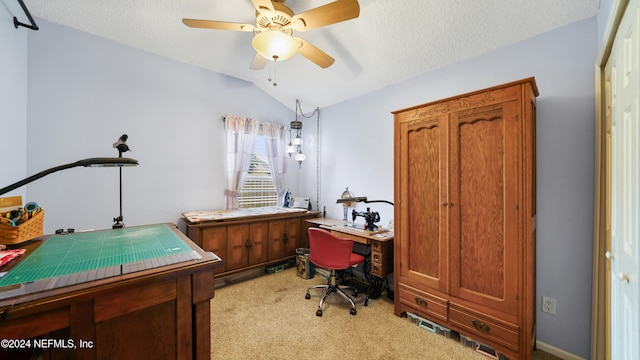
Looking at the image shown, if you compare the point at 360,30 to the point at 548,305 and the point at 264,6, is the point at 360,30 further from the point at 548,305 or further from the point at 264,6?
the point at 548,305

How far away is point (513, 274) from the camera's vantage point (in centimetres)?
171

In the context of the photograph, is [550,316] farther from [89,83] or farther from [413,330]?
[89,83]

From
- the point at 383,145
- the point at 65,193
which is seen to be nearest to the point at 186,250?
the point at 65,193

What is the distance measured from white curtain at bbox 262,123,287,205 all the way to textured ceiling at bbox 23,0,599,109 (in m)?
1.01

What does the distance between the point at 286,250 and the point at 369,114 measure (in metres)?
2.32

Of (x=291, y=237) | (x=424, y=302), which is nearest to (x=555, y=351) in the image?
(x=424, y=302)

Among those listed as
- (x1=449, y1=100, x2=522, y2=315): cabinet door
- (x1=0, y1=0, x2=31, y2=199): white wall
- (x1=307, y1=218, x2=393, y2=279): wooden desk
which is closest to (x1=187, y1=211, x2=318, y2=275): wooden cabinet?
(x1=307, y1=218, x2=393, y2=279): wooden desk

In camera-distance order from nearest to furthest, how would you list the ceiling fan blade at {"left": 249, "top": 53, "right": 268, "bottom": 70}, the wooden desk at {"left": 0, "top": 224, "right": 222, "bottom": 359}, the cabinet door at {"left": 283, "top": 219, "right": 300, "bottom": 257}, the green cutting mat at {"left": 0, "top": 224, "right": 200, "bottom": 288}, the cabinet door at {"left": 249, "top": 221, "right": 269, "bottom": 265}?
the wooden desk at {"left": 0, "top": 224, "right": 222, "bottom": 359} → the green cutting mat at {"left": 0, "top": 224, "right": 200, "bottom": 288} → the ceiling fan blade at {"left": 249, "top": 53, "right": 268, "bottom": 70} → the cabinet door at {"left": 249, "top": 221, "right": 269, "bottom": 265} → the cabinet door at {"left": 283, "top": 219, "right": 300, "bottom": 257}

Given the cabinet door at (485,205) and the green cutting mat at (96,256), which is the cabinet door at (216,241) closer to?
the green cutting mat at (96,256)

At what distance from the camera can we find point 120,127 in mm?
2752

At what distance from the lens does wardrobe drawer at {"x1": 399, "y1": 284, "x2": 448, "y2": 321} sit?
2044 millimetres

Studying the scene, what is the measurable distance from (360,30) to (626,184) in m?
2.18

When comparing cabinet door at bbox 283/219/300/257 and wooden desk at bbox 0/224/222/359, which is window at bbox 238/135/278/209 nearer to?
cabinet door at bbox 283/219/300/257

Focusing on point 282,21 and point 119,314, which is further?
point 282,21
